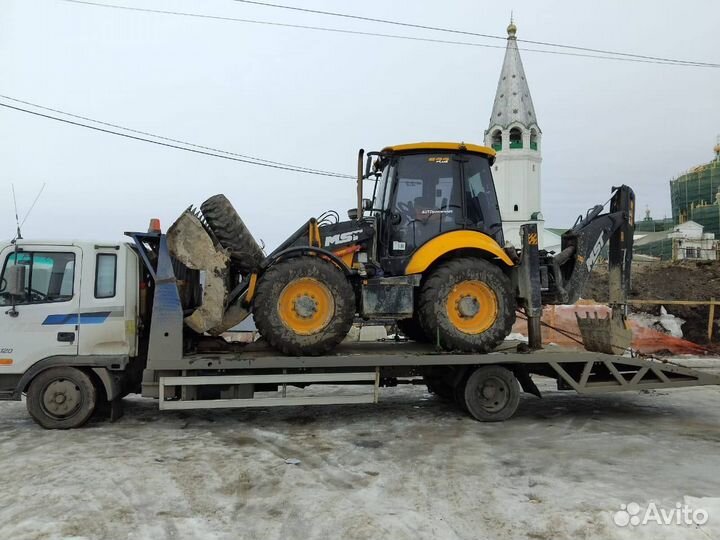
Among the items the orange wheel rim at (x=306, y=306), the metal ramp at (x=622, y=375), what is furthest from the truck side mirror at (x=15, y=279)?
the metal ramp at (x=622, y=375)

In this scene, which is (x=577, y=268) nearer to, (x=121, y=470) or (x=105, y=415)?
(x=121, y=470)

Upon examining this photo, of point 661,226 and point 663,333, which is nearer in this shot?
point 663,333

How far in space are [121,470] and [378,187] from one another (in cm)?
477

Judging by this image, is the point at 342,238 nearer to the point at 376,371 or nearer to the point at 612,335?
the point at 376,371

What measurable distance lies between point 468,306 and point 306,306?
2.09m

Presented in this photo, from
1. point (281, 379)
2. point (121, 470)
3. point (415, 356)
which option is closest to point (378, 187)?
point (415, 356)

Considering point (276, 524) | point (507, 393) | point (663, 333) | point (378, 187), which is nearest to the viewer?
point (276, 524)

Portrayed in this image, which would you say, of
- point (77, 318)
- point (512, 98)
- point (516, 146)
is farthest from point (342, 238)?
point (512, 98)

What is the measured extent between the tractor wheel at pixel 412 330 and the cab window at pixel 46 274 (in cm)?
455

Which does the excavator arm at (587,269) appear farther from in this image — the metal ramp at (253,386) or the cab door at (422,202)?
the metal ramp at (253,386)

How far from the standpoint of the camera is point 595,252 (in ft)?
26.4

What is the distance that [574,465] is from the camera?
5.48 m

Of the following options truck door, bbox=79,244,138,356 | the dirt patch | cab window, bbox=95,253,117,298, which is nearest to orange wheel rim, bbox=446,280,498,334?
truck door, bbox=79,244,138,356

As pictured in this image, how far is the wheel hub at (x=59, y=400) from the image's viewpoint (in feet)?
21.2
